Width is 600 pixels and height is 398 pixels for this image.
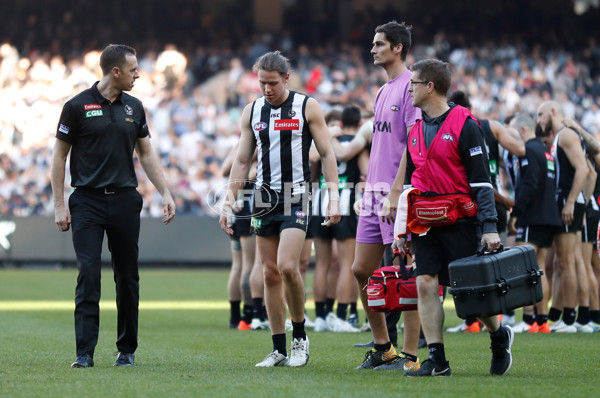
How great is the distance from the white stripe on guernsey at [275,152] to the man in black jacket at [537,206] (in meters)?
4.32

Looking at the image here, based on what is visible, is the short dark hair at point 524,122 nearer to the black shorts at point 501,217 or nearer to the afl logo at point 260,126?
the black shorts at point 501,217

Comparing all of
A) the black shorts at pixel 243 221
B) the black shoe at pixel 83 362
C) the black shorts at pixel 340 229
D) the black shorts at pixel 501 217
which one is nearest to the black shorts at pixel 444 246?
the black shoe at pixel 83 362

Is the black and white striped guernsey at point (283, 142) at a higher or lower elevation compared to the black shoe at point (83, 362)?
higher

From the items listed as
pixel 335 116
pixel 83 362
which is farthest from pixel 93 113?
pixel 335 116

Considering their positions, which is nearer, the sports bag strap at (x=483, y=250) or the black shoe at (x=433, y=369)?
the sports bag strap at (x=483, y=250)

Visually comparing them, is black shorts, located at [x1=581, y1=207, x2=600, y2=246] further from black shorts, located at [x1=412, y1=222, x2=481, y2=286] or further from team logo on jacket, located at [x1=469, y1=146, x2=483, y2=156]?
team logo on jacket, located at [x1=469, y1=146, x2=483, y2=156]

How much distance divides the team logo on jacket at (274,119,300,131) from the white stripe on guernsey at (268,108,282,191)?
0.03 meters

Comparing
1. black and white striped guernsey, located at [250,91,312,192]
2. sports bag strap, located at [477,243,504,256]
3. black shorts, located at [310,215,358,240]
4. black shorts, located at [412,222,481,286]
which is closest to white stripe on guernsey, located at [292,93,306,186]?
black and white striped guernsey, located at [250,91,312,192]

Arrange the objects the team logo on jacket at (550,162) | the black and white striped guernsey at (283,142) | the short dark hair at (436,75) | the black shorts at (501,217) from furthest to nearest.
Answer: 1. the team logo on jacket at (550,162)
2. the black shorts at (501,217)
3. the black and white striped guernsey at (283,142)
4. the short dark hair at (436,75)

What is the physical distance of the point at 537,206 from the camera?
10906 mm

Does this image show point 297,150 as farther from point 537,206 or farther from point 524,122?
point 524,122

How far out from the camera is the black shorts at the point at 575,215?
36.4ft

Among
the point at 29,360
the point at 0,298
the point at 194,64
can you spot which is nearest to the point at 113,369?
the point at 29,360

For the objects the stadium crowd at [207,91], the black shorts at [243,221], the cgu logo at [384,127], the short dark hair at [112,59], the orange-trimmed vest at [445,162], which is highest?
the stadium crowd at [207,91]
